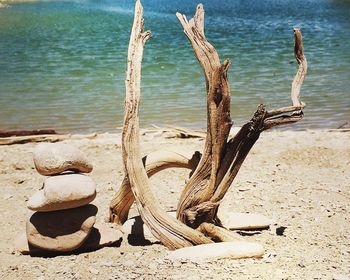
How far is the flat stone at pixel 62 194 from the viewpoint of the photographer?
18.8ft

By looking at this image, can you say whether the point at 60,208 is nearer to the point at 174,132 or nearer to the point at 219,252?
the point at 219,252

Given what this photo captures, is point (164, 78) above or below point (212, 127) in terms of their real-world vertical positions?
below

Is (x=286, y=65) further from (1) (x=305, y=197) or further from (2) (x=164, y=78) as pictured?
(1) (x=305, y=197)

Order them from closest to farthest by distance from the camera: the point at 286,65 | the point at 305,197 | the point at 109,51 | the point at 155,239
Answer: the point at 155,239 → the point at 305,197 → the point at 286,65 → the point at 109,51

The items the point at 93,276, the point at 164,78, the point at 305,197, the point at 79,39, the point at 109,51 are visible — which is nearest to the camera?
the point at 93,276

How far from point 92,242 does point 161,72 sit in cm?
1440

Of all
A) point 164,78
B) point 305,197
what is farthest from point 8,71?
point 305,197

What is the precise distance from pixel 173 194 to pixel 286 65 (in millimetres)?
14119

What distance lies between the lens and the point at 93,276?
17.1 ft

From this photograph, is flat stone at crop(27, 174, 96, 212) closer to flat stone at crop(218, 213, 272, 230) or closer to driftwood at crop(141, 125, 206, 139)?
flat stone at crop(218, 213, 272, 230)

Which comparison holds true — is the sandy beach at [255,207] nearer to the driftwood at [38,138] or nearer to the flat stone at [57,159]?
the driftwood at [38,138]

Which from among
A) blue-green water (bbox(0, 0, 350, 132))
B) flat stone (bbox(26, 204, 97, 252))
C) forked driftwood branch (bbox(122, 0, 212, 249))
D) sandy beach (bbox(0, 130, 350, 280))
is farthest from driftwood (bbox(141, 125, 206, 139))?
flat stone (bbox(26, 204, 97, 252))

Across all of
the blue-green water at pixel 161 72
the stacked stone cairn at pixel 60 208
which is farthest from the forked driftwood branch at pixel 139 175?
the blue-green water at pixel 161 72

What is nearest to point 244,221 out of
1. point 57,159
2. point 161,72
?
point 57,159
